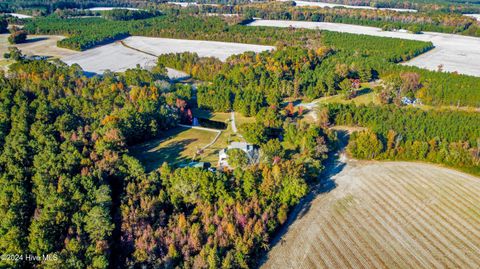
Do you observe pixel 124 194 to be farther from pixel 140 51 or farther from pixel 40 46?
pixel 40 46

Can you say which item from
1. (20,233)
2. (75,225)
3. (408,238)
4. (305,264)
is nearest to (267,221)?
(305,264)

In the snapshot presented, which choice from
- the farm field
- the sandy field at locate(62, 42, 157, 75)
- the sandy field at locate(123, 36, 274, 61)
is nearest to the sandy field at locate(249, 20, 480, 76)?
the sandy field at locate(123, 36, 274, 61)

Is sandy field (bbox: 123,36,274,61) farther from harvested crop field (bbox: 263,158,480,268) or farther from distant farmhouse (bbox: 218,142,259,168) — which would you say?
harvested crop field (bbox: 263,158,480,268)

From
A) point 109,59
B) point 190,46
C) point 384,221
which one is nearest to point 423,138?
point 384,221

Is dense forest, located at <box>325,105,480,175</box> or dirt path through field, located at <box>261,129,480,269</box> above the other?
dense forest, located at <box>325,105,480,175</box>

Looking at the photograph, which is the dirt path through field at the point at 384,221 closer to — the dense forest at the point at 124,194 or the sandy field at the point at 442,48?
the dense forest at the point at 124,194

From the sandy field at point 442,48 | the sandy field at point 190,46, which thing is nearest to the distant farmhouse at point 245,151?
the sandy field at point 190,46
